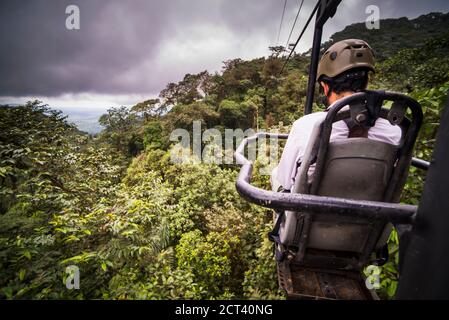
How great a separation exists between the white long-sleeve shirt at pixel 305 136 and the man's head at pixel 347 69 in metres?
0.41

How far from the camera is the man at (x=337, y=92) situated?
1.50 metres

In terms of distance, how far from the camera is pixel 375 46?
33.2 m

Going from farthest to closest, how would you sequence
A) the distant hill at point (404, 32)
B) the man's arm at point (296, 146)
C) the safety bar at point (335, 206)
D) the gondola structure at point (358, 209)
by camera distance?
the distant hill at point (404, 32), the man's arm at point (296, 146), the safety bar at point (335, 206), the gondola structure at point (358, 209)

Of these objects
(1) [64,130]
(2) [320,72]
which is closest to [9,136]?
(1) [64,130]

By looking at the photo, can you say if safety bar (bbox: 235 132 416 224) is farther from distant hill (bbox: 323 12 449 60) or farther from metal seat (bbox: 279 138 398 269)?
distant hill (bbox: 323 12 449 60)

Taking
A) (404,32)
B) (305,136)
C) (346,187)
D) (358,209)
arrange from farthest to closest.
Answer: (404,32) < (305,136) < (346,187) < (358,209)

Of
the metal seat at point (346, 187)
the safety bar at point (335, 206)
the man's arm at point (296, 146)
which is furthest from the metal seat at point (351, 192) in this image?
the safety bar at point (335, 206)

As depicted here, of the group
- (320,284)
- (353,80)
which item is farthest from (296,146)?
(320,284)

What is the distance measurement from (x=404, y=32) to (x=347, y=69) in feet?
176

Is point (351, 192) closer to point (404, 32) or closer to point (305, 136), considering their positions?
point (305, 136)

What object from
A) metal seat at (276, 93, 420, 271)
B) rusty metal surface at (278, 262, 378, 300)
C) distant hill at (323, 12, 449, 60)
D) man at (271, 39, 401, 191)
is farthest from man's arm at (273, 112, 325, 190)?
distant hill at (323, 12, 449, 60)

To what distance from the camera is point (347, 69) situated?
1.81 metres

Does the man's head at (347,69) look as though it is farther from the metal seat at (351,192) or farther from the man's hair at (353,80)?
the metal seat at (351,192)

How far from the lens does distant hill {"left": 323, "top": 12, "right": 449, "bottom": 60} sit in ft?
105
